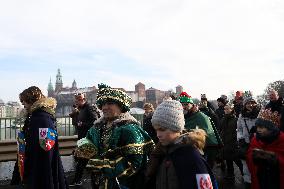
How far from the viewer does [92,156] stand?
143 inches

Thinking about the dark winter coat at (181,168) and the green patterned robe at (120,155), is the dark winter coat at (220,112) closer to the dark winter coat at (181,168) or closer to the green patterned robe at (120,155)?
the green patterned robe at (120,155)

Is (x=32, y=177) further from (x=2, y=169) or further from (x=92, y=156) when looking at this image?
(x=2, y=169)

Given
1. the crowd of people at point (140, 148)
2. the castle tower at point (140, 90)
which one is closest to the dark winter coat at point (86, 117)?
the crowd of people at point (140, 148)

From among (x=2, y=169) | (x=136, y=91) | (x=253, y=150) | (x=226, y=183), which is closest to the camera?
(x=253, y=150)

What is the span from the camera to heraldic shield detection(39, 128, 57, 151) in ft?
14.9

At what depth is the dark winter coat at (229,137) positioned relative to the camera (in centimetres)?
867

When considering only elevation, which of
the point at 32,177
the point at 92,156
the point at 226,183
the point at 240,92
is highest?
the point at 240,92

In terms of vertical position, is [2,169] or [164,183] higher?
[164,183]

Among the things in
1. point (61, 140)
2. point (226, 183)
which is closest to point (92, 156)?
point (226, 183)

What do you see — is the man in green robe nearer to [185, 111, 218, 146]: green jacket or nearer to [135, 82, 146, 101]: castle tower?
[185, 111, 218, 146]: green jacket

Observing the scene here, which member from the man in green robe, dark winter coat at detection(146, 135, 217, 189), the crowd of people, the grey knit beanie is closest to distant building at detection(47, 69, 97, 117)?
the crowd of people

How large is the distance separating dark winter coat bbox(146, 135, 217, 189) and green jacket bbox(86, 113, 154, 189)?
1.99 ft

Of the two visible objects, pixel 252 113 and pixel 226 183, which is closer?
pixel 252 113

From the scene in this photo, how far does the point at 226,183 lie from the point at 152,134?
193cm
